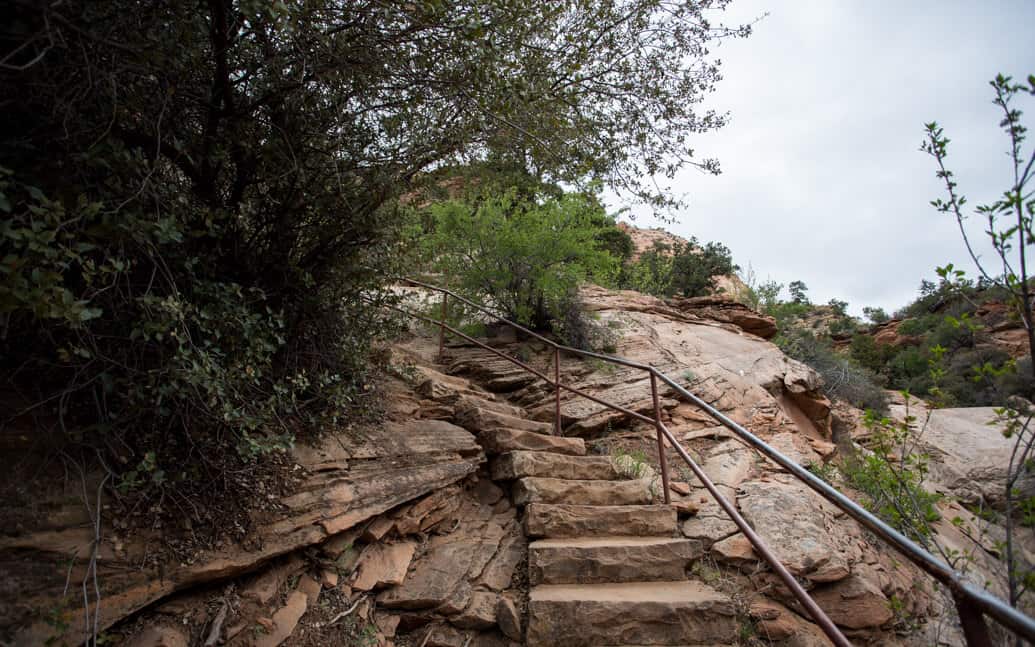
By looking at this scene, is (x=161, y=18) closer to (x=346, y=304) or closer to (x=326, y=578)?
(x=346, y=304)

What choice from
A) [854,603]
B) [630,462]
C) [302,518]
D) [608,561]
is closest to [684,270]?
[630,462]

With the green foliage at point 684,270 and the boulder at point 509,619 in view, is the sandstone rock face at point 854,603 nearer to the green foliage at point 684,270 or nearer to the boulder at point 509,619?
the boulder at point 509,619

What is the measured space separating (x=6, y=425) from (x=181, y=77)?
5.64ft

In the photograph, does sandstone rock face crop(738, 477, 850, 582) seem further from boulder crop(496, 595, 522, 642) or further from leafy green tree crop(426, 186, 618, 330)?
leafy green tree crop(426, 186, 618, 330)

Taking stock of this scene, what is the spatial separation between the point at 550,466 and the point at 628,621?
4.95ft

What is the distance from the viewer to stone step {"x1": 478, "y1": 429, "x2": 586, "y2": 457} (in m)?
4.50

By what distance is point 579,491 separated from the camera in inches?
165

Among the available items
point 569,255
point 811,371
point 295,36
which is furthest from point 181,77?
point 811,371

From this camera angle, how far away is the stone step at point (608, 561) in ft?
11.0

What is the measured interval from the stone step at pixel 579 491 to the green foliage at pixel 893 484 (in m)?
1.63

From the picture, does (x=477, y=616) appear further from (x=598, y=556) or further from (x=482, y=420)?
(x=482, y=420)

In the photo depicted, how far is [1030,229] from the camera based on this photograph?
245 cm

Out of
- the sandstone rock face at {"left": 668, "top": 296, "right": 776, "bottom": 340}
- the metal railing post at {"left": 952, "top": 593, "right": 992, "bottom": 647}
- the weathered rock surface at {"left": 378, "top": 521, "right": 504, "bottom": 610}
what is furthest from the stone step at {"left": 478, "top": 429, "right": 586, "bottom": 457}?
the sandstone rock face at {"left": 668, "top": 296, "right": 776, "bottom": 340}

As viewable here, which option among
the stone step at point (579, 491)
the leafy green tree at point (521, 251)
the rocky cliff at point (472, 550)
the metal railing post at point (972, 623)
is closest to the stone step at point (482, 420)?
the rocky cliff at point (472, 550)
